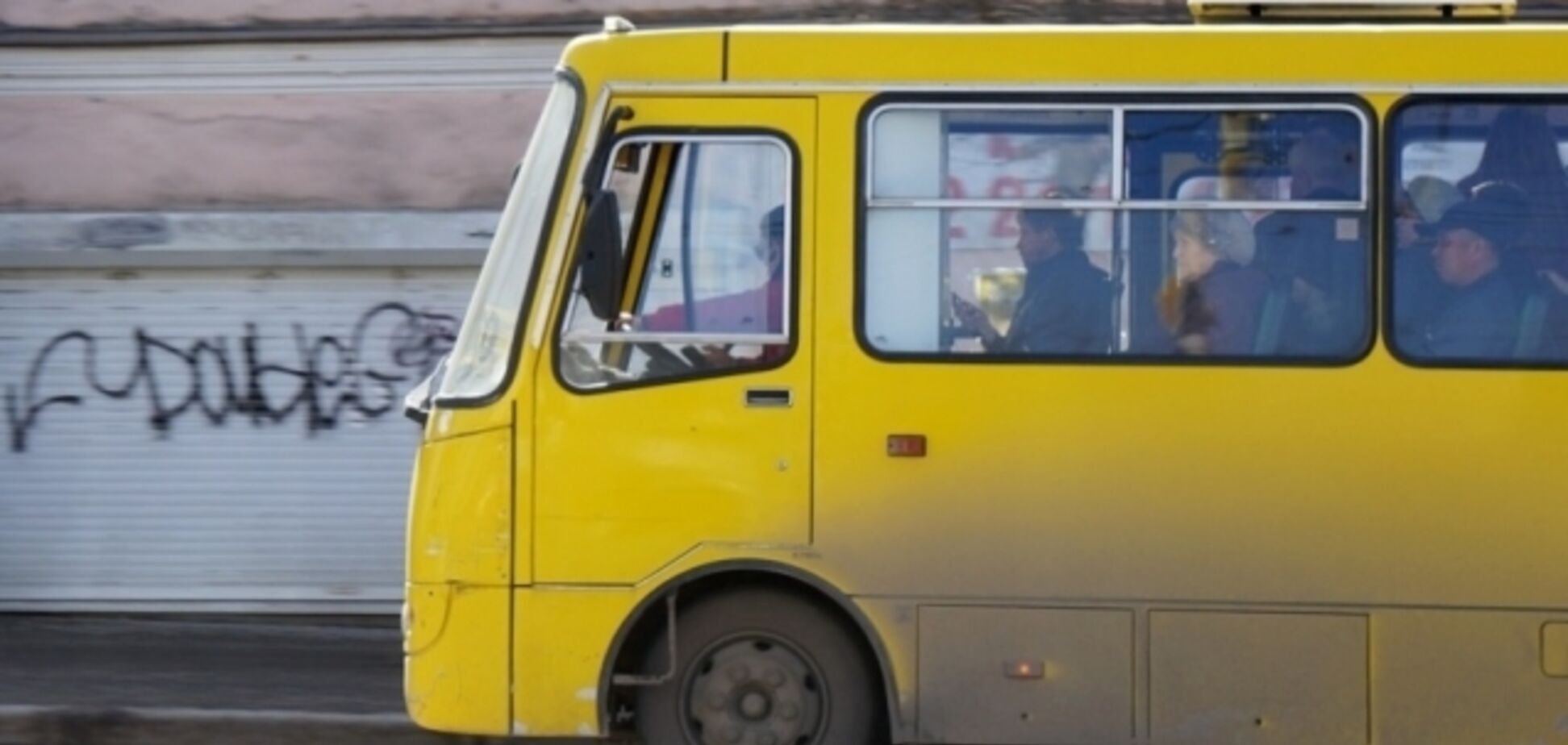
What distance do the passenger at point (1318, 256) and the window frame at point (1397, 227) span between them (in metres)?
0.07

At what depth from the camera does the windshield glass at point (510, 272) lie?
7.31 m

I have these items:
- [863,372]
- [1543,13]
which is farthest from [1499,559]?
[1543,13]

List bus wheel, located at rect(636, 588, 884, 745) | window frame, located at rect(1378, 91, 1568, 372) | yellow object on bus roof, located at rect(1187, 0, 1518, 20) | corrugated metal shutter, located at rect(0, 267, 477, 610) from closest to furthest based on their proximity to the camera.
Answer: window frame, located at rect(1378, 91, 1568, 372) < bus wheel, located at rect(636, 588, 884, 745) < yellow object on bus roof, located at rect(1187, 0, 1518, 20) < corrugated metal shutter, located at rect(0, 267, 477, 610)

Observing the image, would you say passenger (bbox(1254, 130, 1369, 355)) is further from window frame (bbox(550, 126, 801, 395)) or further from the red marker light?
window frame (bbox(550, 126, 801, 395))

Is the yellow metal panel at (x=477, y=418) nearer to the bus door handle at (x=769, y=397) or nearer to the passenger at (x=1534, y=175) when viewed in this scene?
the bus door handle at (x=769, y=397)

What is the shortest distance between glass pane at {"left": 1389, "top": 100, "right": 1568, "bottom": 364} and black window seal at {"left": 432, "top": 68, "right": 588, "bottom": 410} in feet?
8.57

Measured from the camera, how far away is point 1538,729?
7098 millimetres

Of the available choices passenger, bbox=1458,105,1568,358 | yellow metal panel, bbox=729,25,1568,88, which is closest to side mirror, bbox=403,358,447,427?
yellow metal panel, bbox=729,25,1568,88

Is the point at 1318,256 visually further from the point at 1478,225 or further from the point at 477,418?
the point at 477,418

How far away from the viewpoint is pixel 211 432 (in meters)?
12.2

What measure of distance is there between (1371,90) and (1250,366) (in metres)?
0.96

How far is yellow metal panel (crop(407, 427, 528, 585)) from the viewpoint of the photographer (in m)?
7.25

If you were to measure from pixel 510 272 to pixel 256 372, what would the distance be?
206 inches

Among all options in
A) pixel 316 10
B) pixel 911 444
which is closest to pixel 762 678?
pixel 911 444
